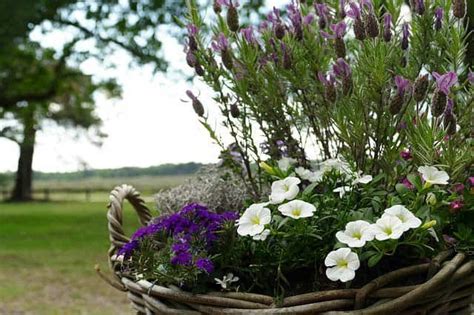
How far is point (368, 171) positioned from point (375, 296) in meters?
0.30

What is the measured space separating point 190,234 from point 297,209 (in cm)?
19

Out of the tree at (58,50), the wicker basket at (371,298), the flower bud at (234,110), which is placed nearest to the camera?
the wicker basket at (371,298)

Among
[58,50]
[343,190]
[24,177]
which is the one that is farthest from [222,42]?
[24,177]

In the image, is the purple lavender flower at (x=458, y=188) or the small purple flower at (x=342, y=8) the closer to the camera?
the purple lavender flower at (x=458, y=188)

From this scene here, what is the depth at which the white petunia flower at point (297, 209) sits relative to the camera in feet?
3.07

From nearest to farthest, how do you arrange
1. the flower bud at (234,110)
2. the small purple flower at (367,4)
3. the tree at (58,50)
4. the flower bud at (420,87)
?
the flower bud at (420,87) < the small purple flower at (367,4) < the flower bud at (234,110) < the tree at (58,50)

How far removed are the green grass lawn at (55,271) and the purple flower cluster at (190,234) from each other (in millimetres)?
3974

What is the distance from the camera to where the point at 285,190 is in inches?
40.1

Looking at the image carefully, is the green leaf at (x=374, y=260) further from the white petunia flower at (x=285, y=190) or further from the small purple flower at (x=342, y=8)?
the small purple flower at (x=342, y=8)

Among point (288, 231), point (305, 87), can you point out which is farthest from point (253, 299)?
point (305, 87)

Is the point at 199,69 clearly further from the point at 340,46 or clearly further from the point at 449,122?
the point at 449,122

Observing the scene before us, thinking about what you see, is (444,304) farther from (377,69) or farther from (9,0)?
(9,0)

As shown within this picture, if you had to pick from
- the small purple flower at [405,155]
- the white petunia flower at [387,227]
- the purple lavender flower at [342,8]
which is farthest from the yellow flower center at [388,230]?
the purple lavender flower at [342,8]

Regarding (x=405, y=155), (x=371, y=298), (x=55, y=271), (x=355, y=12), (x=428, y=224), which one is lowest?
(x=55, y=271)
